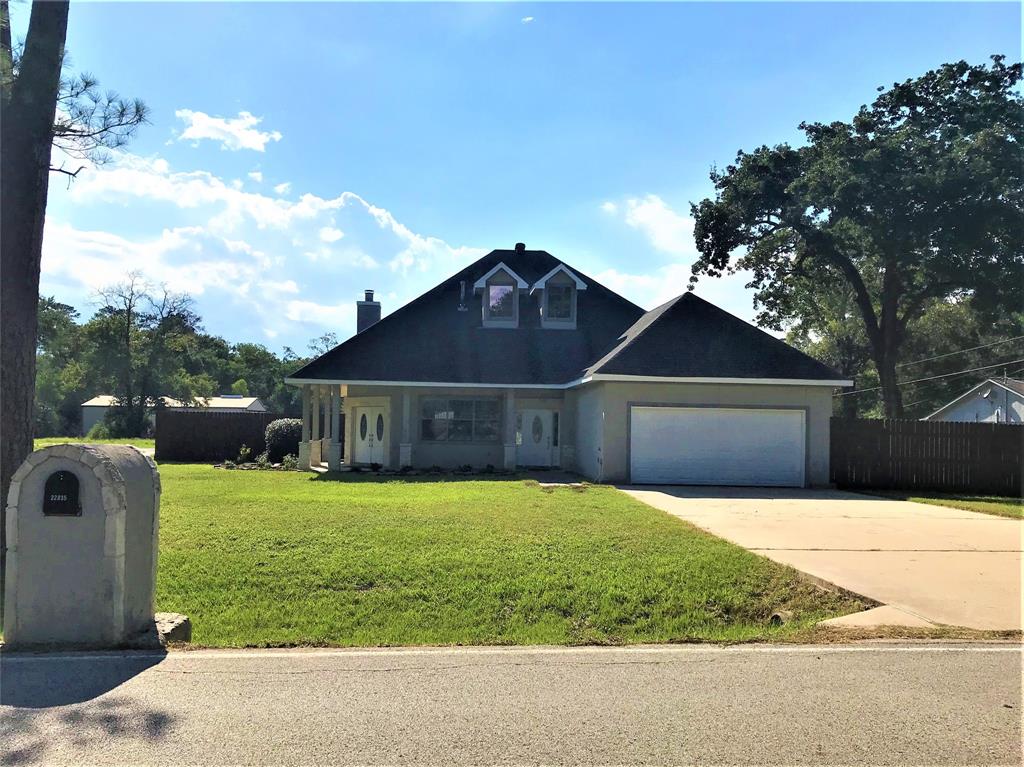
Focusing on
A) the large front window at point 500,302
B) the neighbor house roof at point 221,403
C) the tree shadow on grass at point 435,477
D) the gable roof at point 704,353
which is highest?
the large front window at point 500,302

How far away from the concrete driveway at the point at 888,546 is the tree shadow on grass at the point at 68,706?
565 centimetres

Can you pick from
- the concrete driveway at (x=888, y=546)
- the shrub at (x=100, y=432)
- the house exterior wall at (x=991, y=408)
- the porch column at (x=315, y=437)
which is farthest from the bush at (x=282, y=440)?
the house exterior wall at (x=991, y=408)

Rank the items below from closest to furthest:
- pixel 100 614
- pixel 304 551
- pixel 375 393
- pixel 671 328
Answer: pixel 100 614
pixel 304 551
pixel 671 328
pixel 375 393

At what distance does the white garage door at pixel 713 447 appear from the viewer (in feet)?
62.3

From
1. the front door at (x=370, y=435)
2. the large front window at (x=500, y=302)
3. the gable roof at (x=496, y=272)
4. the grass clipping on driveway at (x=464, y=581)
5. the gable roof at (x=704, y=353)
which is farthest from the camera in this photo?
the large front window at (x=500, y=302)

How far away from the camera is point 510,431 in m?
22.1

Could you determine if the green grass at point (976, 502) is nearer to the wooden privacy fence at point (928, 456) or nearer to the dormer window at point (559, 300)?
the wooden privacy fence at point (928, 456)

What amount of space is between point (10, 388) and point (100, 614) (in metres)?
3.01

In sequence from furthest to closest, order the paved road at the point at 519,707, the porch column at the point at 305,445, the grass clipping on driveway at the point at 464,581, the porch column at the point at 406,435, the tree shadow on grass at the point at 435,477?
the porch column at the point at 305,445, the porch column at the point at 406,435, the tree shadow on grass at the point at 435,477, the grass clipping on driveway at the point at 464,581, the paved road at the point at 519,707

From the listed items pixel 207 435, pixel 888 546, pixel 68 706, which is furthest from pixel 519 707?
pixel 207 435

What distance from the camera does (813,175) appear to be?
29125 millimetres

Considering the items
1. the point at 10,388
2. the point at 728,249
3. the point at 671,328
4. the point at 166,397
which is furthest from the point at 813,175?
the point at 166,397

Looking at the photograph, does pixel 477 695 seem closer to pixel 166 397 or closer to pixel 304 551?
pixel 304 551

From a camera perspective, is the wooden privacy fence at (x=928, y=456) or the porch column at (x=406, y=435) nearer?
the wooden privacy fence at (x=928, y=456)
